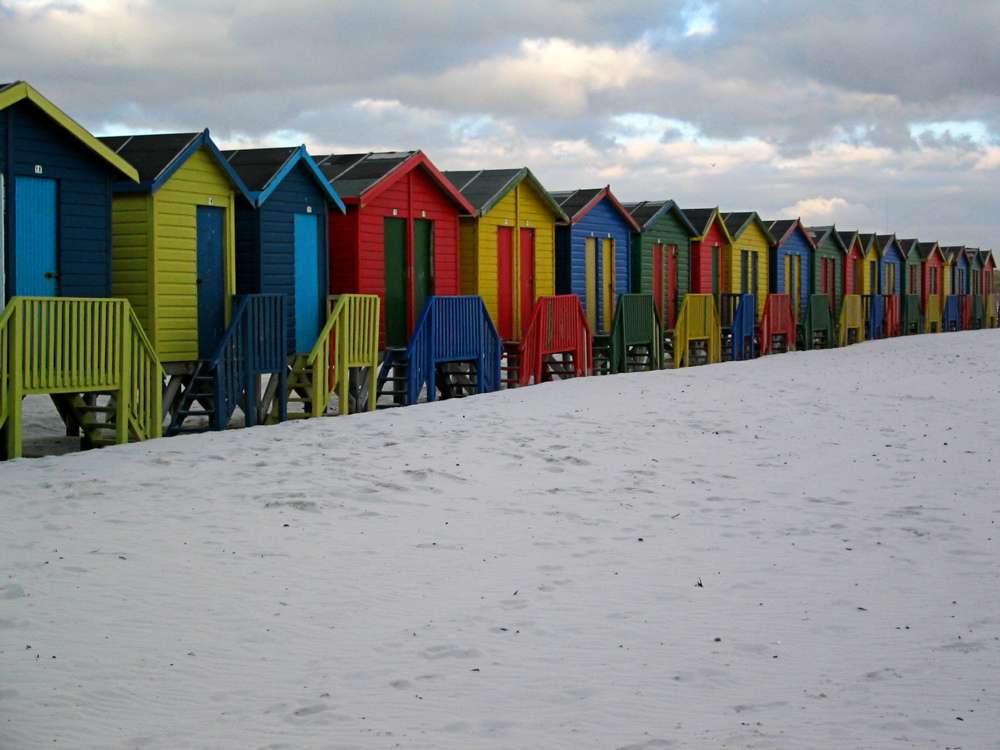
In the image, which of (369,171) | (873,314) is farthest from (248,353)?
(873,314)

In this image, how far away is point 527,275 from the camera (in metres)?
22.0

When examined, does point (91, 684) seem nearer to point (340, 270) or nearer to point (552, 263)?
point (340, 270)

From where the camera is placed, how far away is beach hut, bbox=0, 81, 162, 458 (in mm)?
11594

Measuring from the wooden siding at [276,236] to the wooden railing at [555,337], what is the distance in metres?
4.70

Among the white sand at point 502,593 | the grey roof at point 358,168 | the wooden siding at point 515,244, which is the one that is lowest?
the white sand at point 502,593

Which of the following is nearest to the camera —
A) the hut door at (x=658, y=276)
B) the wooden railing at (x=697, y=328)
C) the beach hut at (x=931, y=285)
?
the wooden railing at (x=697, y=328)

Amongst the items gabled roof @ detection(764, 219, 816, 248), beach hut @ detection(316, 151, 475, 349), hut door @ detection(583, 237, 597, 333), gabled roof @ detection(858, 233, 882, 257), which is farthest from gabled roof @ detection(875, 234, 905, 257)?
beach hut @ detection(316, 151, 475, 349)

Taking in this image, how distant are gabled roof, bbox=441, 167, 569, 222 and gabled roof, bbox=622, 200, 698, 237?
4.47 m

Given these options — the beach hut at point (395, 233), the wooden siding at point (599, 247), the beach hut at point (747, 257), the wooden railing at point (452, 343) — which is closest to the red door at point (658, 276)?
the wooden siding at point (599, 247)

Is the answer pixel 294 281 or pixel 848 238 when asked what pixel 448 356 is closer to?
pixel 294 281

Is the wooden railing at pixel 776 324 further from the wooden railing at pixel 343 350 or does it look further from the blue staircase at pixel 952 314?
the blue staircase at pixel 952 314

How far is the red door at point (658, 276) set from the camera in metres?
26.8

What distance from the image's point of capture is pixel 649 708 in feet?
17.6

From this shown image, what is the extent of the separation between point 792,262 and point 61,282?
26.4 m
